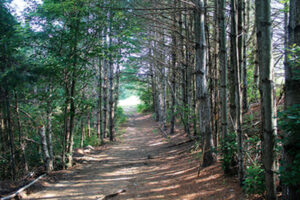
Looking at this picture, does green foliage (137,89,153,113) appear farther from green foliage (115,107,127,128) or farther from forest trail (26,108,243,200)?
forest trail (26,108,243,200)

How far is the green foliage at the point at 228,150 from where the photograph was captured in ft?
14.9

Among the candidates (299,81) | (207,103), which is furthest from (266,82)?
(207,103)

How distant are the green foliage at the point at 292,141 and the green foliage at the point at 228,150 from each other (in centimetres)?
208

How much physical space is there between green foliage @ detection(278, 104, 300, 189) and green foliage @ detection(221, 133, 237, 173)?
208 cm

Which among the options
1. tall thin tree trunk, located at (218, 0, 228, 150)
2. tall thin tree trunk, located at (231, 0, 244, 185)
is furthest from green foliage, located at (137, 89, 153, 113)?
tall thin tree trunk, located at (231, 0, 244, 185)

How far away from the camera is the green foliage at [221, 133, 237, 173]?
453 cm

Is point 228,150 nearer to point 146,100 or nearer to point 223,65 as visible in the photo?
point 223,65

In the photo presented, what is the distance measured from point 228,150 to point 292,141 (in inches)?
94.5

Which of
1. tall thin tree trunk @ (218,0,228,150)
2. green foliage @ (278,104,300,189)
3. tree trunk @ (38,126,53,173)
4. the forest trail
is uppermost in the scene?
Result: tall thin tree trunk @ (218,0,228,150)

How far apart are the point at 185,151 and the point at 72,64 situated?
560 cm

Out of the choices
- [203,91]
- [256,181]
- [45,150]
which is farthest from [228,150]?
[45,150]

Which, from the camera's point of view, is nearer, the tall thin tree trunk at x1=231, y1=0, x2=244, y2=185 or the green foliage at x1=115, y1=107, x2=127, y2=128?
the tall thin tree trunk at x1=231, y1=0, x2=244, y2=185

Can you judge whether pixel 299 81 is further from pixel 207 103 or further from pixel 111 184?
pixel 111 184

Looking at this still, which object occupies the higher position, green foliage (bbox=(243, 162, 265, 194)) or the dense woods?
the dense woods
